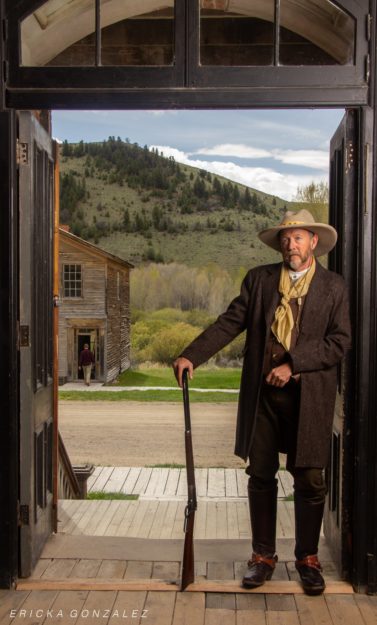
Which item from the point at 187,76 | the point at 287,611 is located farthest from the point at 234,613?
the point at 187,76

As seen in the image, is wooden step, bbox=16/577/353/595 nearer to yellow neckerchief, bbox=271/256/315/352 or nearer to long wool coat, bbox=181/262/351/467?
long wool coat, bbox=181/262/351/467

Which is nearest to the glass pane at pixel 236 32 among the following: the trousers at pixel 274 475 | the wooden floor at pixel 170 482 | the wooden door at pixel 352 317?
the wooden door at pixel 352 317

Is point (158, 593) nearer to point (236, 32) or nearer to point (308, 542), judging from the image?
point (308, 542)

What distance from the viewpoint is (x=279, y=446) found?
3.20 metres

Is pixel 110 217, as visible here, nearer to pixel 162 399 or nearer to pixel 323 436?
pixel 162 399

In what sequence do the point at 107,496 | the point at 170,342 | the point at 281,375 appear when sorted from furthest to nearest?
the point at 170,342 → the point at 107,496 → the point at 281,375

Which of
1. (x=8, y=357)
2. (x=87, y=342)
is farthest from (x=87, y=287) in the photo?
(x=8, y=357)

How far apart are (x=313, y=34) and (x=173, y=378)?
26.9 metres

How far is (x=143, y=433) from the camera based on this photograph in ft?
54.4

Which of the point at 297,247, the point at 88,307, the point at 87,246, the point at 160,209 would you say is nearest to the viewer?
the point at 297,247

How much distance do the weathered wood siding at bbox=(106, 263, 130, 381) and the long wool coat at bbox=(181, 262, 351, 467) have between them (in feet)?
87.3

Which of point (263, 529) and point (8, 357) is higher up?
point (8, 357)

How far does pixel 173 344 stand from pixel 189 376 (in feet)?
95.3

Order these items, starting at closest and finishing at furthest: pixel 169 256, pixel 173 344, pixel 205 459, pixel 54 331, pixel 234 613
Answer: pixel 234 613 < pixel 54 331 < pixel 205 459 < pixel 173 344 < pixel 169 256
